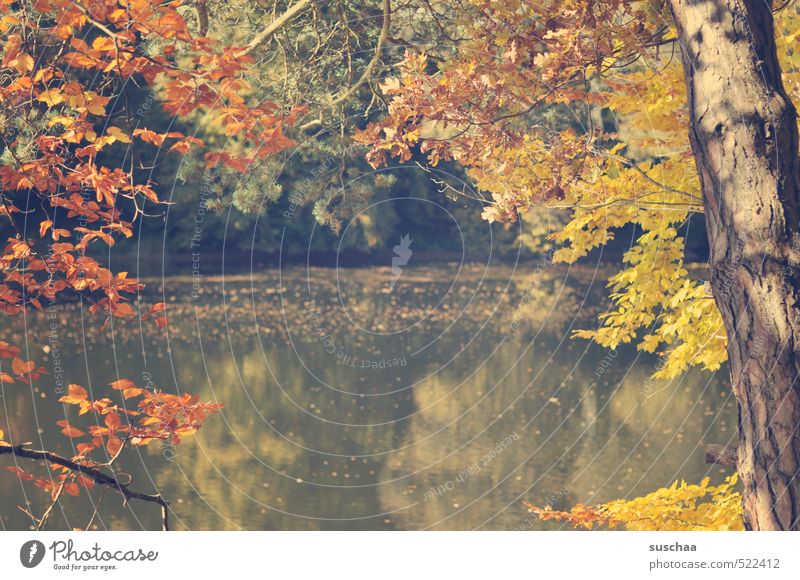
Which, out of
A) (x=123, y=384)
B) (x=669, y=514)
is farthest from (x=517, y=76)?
(x=669, y=514)

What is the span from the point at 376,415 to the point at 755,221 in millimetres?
12191

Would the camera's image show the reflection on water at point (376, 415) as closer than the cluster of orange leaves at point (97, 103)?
No

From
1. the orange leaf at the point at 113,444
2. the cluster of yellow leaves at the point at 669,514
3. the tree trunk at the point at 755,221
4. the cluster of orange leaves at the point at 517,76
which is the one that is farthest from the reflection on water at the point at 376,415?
the tree trunk at the point at 755,221

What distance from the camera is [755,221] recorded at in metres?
4.36

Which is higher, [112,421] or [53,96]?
[53,96]

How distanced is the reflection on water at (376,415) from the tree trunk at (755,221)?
24.5 ft

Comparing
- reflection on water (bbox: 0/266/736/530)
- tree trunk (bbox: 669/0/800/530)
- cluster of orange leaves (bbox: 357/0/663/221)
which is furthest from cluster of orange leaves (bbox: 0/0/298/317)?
reflection on water (bbox: 0/266/736/530)

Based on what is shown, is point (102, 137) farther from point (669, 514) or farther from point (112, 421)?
point (669, 514)

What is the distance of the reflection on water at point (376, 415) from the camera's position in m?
12.3

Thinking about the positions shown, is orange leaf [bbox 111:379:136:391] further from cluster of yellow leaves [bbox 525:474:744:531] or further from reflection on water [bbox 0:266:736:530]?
reflection on water [bbox 0:266:736:530]

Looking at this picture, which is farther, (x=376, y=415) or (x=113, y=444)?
(x=376, y=415)

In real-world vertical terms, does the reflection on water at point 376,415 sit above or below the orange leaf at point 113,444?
below

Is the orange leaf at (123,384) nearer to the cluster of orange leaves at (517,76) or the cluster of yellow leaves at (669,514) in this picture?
the cluster of orange leaves at (517,76)
